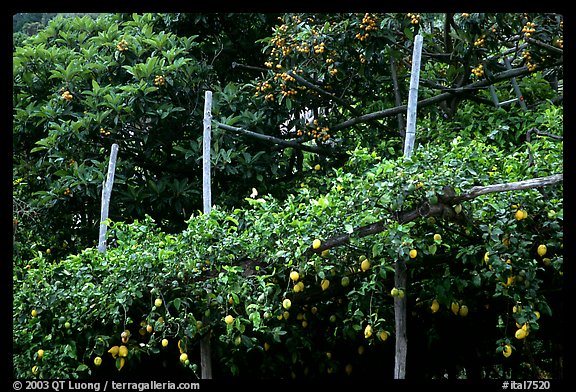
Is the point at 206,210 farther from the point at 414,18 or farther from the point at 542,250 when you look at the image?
the point at 414,18

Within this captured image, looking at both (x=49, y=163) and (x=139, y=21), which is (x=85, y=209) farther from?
(x=139, y=21)

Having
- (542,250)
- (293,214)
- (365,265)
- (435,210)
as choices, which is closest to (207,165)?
(293,214)

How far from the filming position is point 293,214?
129 inches

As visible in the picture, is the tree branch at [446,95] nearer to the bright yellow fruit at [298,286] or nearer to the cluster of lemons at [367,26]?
the cluster of lemons at [367,26]

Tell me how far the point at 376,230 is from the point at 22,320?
5.74 ft

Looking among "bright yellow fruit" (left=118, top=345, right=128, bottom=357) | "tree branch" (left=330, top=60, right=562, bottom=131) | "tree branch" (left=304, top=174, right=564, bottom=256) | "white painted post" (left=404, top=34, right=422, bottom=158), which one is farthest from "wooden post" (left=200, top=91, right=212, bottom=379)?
"tree branch" (left=330, top=60, right=562, bottom=131)

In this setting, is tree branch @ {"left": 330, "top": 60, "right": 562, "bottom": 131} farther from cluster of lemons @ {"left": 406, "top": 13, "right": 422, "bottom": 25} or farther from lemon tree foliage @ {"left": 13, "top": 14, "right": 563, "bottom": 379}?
cluster of lemons @ {"left": 406, "top": 13, "right": 422, "bottom": 25}

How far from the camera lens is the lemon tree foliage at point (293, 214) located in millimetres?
3096

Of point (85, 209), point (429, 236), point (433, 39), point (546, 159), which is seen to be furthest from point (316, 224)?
point (85, 209)

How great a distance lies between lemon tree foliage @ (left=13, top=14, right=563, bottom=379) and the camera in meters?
3.10

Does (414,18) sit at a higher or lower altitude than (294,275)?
higher

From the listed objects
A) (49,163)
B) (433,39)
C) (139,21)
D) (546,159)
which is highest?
(139,21)

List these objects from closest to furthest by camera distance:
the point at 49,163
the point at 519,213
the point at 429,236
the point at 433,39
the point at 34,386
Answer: the point at 519,213
the point at 429,236
the point at 34,386
the point at 433,39
the point at 49,163

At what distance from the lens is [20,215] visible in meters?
5.33
